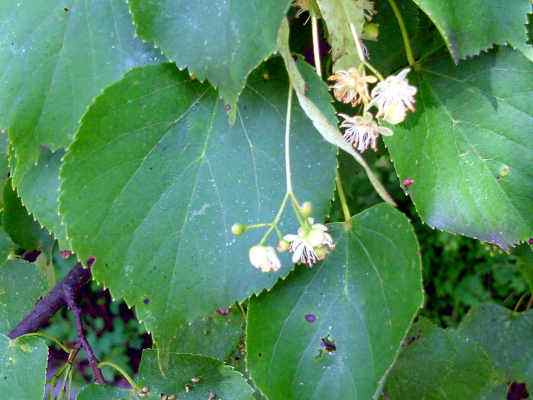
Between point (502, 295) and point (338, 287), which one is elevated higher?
point (338, 287)

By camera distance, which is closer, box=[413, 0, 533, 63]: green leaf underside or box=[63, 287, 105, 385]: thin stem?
box=[413, 0, 533, 63]: green leaf underside

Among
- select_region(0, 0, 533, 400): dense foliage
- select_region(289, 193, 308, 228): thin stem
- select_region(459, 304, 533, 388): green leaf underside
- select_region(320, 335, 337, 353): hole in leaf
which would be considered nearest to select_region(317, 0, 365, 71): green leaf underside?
select_region(0, 0, 533, 400): dense foliage

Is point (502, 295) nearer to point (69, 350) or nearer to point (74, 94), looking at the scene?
point (69, 350)

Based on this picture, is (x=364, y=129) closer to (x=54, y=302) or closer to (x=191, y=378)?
(x=191, y=378)

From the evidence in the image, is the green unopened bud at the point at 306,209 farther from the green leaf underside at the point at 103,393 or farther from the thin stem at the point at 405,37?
the green leaf underside at the point at 103,393

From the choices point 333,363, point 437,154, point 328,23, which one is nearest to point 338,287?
point 333,363

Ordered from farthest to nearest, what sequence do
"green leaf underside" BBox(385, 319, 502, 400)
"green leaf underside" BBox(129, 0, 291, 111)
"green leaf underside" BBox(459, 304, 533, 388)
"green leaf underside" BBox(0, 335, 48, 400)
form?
"green leaf underside" BBox(459, 304, 533, 388) < "green leaf underside" BBox(385, 319, 502, 400) < "green leaf underside" BBox(0, 335, 48, 400) < "green leaf underside" BBox(129, 0, 291, 111)

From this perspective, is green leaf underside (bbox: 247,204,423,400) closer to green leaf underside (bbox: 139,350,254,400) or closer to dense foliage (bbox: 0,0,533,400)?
dense foliage (bbox: 0,0,533,400)

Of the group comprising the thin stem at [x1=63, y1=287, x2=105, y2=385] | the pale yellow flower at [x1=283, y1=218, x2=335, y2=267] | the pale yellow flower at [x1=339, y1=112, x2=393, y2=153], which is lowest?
the thin stem at [x1=63, y1=287, x2=105, y2=385]
